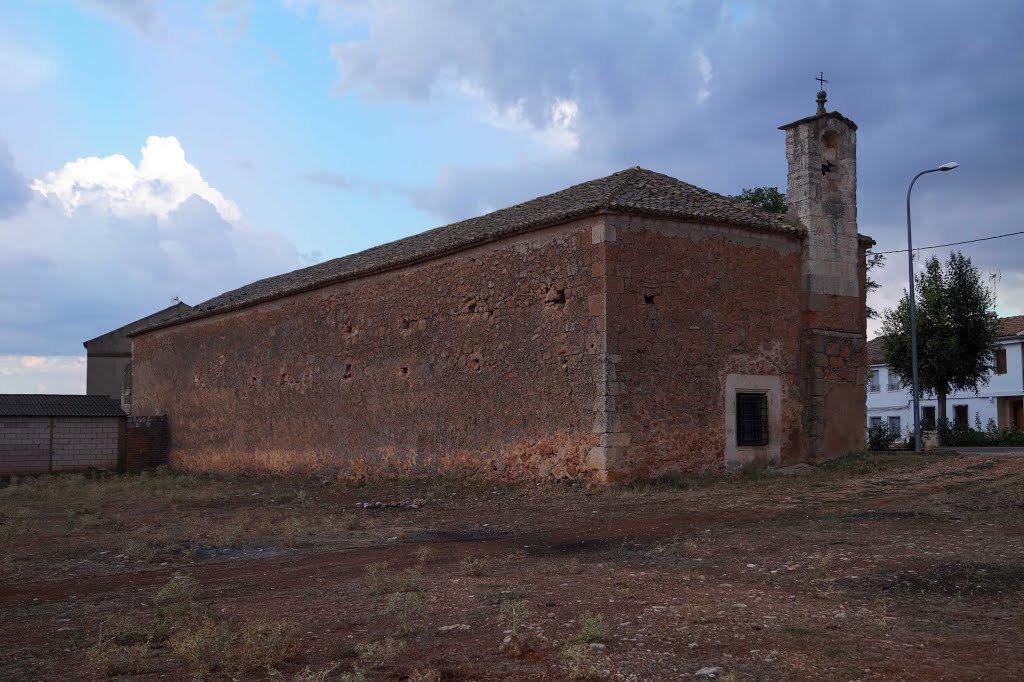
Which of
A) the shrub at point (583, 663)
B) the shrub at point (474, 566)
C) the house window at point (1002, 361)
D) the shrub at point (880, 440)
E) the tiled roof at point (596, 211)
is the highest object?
the tiled roof at point (596, 211)

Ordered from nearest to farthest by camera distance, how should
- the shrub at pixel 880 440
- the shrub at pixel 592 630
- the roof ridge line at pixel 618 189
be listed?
the shrub at pixel 592 630 → the roof ridge line at pixel 618 189 → the shrub at pixel 880 440

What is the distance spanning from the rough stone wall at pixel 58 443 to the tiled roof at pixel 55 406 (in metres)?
0.15

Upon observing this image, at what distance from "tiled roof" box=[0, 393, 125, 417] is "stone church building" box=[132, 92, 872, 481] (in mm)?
10843

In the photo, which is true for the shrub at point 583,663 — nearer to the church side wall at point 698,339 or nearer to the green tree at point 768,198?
the church side wall at point 698,339

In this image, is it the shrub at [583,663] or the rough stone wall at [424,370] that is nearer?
the shrub at [583,663]

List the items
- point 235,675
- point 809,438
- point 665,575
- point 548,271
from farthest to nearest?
point 809,438 → point 548,271 → point 665,575 → point 235,675

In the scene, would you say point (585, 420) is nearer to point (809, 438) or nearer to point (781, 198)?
point (809, 438)

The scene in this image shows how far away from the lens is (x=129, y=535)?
11.1 m

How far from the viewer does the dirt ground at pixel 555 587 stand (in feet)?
16.2

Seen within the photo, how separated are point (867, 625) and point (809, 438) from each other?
10.7 m

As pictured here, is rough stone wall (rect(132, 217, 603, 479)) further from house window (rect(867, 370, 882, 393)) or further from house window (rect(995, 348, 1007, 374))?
house window (rect(867, 370, 882, 393))

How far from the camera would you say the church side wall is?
13766 mm

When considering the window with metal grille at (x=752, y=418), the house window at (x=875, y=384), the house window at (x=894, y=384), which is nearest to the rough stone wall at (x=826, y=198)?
the window with metal grille at (x=752, y=418)

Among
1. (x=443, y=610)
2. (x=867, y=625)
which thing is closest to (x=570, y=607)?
(x=443, y=610)
